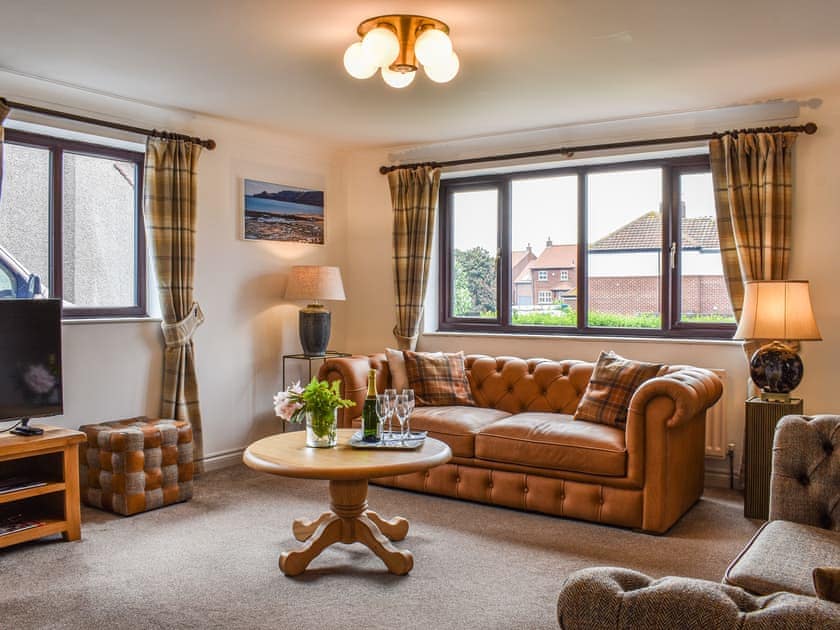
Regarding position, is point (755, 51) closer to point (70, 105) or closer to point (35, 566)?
point (70, 105)

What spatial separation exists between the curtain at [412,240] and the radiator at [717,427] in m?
2.23

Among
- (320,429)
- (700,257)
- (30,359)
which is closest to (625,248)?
(700,257)

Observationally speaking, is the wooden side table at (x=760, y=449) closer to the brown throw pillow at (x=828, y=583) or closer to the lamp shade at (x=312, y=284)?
the lamp shade at (x=312, y=284)

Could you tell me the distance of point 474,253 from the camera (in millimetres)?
5738

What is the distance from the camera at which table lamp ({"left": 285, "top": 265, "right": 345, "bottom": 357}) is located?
5.18 metres

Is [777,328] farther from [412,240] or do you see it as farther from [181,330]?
[181,330]

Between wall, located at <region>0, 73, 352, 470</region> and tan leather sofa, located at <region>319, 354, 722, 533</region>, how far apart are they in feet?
2.81

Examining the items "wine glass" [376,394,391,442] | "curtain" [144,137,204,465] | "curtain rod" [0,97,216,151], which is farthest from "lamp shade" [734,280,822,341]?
"curtain rod" [0,97,216,151]

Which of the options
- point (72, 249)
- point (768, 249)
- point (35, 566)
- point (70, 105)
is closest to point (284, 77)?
point (70, 105)

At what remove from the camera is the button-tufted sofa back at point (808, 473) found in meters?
2.30

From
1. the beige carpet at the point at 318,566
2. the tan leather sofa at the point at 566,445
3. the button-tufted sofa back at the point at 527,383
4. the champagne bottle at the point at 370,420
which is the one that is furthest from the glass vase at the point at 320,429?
the button-tufted sofa back at the point at 527,383

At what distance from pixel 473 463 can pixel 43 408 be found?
7.69ft

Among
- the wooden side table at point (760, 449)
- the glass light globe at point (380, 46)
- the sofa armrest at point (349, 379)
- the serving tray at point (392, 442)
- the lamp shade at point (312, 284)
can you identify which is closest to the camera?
the glass light globe at point (380, 46)

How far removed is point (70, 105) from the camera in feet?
13.7
